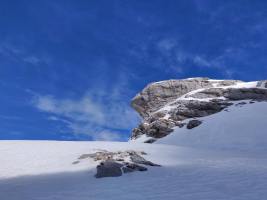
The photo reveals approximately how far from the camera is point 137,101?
8119cm

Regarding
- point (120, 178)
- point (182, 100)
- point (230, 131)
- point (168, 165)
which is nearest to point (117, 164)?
point (120, 178)

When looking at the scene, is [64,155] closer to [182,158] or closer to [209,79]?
[182,158]

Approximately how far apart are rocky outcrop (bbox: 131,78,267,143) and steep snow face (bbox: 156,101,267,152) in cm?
222

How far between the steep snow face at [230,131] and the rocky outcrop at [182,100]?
2.22 m

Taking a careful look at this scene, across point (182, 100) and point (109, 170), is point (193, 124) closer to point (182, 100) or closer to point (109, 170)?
point (182, 100)

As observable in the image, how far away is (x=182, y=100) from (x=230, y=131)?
21168mm

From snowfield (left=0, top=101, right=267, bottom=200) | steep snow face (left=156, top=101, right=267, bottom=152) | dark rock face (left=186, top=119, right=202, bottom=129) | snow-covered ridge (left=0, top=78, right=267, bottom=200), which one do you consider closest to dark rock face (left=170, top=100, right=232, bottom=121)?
snow-covered ridge (left=0, top=78, right=267, bottom=200)

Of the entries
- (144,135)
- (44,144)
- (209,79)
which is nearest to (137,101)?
(209,79)

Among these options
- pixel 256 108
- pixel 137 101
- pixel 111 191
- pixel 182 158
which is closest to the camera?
pixel 111 191

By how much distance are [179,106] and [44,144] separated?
1314 inches

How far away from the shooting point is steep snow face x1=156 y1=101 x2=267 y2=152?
136ft

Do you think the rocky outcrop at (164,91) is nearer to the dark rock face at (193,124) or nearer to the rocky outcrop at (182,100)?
the rocky outcrop at (182,100)

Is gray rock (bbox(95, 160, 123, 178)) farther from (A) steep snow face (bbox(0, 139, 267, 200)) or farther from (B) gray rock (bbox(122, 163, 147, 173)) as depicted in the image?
(A) steep snow face (bbox(0, 139, 267, 200))

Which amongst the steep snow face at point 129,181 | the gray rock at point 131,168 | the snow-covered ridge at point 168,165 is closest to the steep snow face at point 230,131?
the snow-covered ridge at point 168,165
